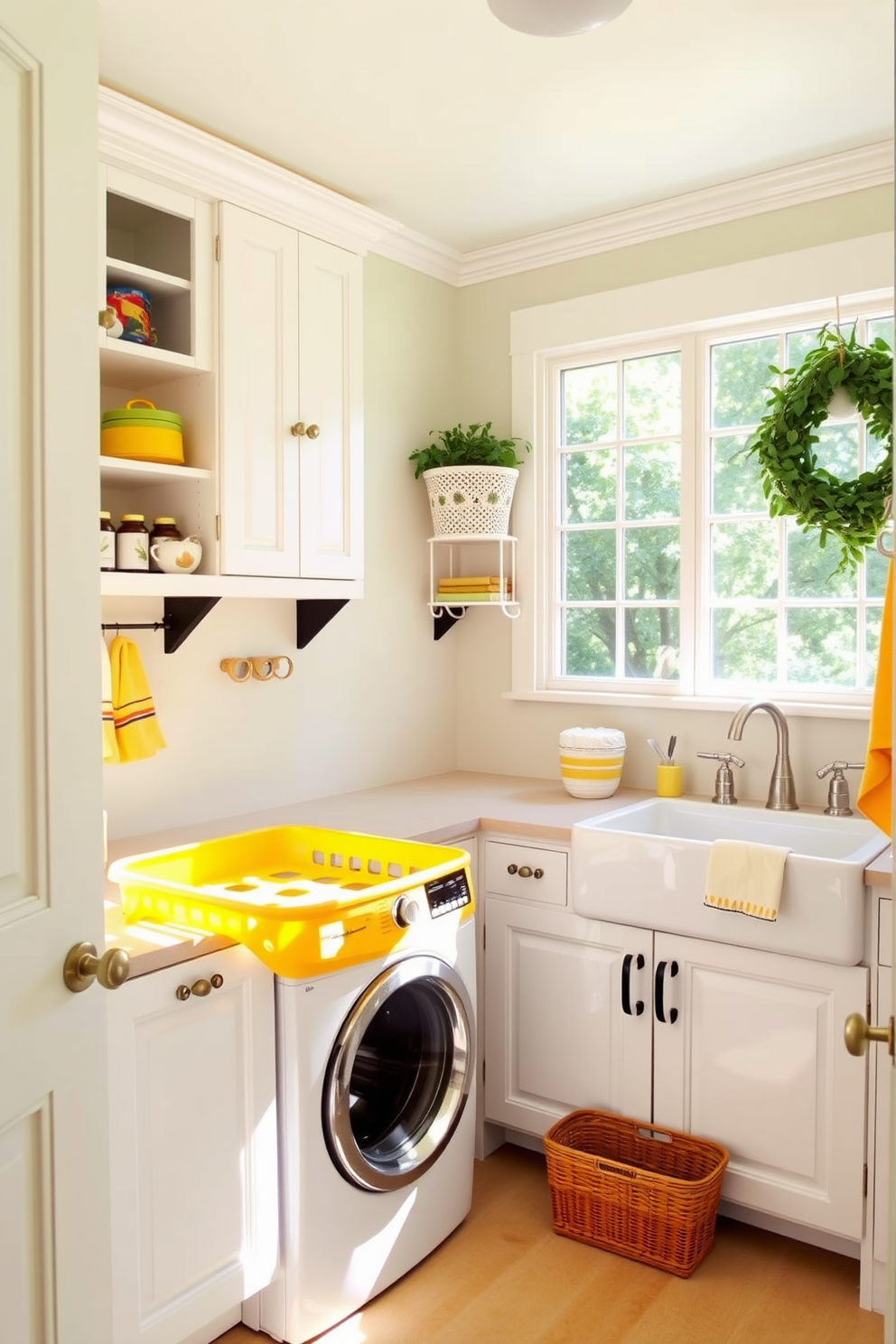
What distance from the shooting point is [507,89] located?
7.75 feet

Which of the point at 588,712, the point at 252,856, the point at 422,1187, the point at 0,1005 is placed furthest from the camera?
the point at 588,712

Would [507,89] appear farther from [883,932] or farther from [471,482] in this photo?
[883,932]

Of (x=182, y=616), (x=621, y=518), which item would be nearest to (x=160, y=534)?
(x=182, y=616)

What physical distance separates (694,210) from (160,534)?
5.71ft

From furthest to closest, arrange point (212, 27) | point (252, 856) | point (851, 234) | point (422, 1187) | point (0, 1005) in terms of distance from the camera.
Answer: point (851, 234) → point (252, 856) → point (422, 1187) → point (212, 27) → point (0, 1005)

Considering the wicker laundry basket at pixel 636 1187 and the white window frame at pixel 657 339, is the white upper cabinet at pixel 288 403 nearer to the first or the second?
the white window frame at pixel 657 339

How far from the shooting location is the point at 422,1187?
7.75 feet

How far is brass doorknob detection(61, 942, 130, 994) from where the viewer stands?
1215mm

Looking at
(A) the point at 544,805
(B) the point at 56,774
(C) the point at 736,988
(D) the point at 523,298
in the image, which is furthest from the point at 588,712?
(B) the point at 56,774

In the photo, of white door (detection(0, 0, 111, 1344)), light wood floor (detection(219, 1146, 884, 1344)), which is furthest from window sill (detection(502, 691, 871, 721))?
white door (detection(0, 0, 111, 1344))

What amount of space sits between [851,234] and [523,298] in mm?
1014

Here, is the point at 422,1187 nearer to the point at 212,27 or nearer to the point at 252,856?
the point at 252,856

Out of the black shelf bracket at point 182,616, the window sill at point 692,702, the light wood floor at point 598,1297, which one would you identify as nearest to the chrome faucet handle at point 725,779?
the window sill at point 692,702

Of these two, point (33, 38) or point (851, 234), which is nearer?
point (33, 38)
